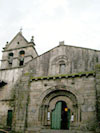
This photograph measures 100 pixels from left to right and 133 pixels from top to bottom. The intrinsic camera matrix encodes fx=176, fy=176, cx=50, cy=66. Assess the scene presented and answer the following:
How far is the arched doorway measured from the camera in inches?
646

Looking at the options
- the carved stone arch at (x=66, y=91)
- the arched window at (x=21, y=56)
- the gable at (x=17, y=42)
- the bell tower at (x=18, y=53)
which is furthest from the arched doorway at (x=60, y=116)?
the gable at (x=17, y=42)

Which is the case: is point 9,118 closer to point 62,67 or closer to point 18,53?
point 62,67

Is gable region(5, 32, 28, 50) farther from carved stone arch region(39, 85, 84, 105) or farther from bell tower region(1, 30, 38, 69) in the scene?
carved stone arch region(39, 85, 84, 105)

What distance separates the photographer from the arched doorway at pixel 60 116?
16406 mm

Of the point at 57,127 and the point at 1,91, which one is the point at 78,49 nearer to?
the point at 57,127

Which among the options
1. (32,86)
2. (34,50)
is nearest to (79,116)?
(32,86)

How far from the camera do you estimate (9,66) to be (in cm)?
2377

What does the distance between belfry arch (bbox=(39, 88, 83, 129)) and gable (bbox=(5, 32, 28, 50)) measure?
378 inches

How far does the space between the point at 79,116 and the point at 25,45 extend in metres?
12.7

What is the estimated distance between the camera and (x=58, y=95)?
1717 centimetres

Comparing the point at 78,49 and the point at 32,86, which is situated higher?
the point at 78,49

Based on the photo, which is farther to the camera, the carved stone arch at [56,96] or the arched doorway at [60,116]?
the arched doorway at [60,116]

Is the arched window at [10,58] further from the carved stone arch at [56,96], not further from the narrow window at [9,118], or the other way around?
the carved stone arch at [56,96]

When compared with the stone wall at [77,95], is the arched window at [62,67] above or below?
above
